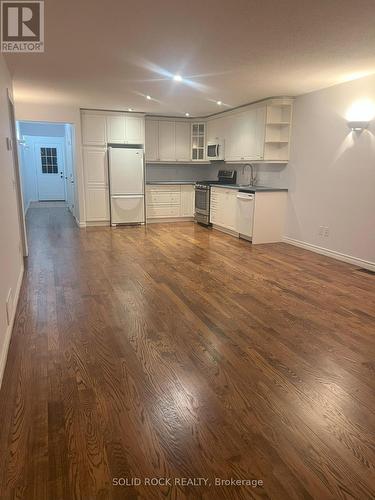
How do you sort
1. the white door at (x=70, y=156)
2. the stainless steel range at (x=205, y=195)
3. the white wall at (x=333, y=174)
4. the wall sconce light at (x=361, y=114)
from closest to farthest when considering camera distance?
1. the wall sconce light at (x=361, y=114)
2. the white wall at (x=333, y=174)
3. the stainless steel range at (x=205, y=195)
4. the white door at (x=70, y=156)

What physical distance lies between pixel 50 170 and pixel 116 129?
572 cm

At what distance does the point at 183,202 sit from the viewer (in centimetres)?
835

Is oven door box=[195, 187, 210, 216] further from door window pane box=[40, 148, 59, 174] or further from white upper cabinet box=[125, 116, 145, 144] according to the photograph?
door window pane box=[40, 148, 59, 174]

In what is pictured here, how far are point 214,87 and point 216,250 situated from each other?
2432 mm

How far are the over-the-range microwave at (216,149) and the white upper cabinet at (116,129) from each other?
1.96 meters

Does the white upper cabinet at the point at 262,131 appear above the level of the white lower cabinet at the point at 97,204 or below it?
above

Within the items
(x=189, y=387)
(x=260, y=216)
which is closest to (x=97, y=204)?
(x=260, y=216)

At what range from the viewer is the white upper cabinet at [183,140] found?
8.29m

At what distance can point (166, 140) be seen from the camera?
8.23 metres

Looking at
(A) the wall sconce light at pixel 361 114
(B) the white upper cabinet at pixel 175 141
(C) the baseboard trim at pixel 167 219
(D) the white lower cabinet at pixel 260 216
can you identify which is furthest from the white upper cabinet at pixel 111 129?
(A) the wall sconce light at pixel 361 114

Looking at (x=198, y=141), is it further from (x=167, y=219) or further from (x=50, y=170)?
(x=50, y=170)

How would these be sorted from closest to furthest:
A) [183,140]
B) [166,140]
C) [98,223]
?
[98,223], [166,140], [183,140]

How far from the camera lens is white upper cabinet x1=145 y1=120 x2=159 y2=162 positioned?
8023 mm

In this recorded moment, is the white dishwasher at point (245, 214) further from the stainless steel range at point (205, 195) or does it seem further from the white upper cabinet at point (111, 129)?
the white upper cabinet at point (111, 129)
